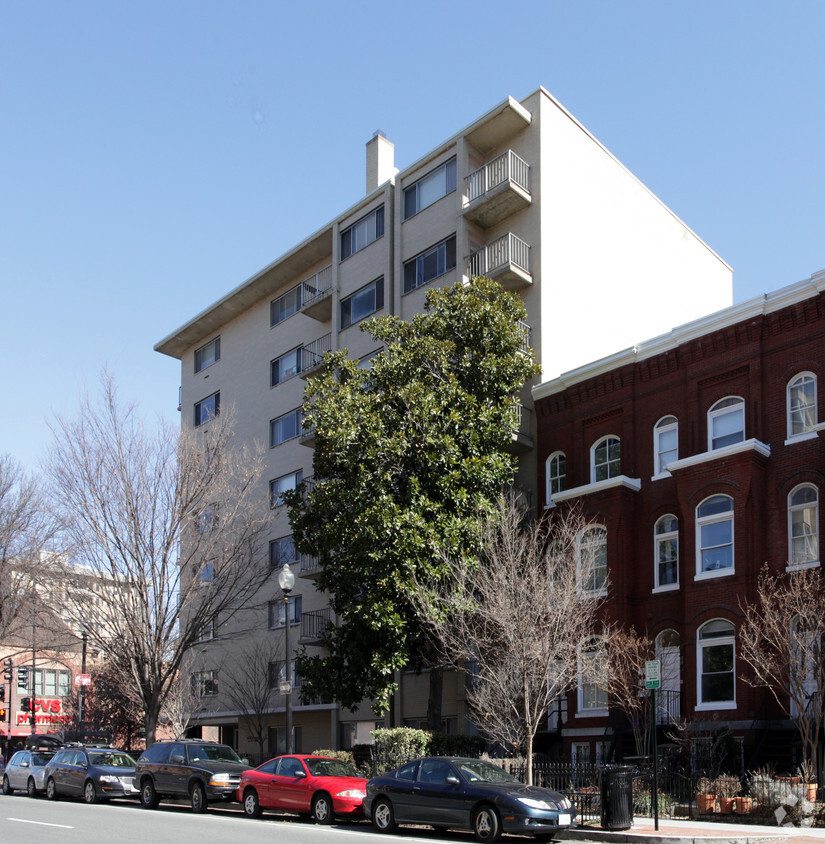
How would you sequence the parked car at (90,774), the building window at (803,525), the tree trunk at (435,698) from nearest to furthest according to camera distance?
1. the building window at (803,525)
2. the parked car at (90,774)
3. the tree trunk at (435,698)

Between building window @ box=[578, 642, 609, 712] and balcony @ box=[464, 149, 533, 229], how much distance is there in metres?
15.0

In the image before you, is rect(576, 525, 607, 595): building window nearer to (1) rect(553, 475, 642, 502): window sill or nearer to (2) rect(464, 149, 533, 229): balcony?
(1) rect(553, 475, 642, 502): window sill

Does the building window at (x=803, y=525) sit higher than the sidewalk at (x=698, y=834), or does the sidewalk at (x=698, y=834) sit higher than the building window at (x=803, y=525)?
the building window at (x=803, y=525)

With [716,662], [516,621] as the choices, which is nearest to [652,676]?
[516,621]

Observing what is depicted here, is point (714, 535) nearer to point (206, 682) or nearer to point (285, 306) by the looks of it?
point (285, 306)

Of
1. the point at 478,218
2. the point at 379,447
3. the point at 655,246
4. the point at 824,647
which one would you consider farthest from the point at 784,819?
the point at 655,246

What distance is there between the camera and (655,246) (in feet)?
133

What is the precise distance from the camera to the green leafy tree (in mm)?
27234

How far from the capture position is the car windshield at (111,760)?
27391 millimetres

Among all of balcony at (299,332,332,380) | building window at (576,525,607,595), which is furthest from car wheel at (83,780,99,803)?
balcony at (299,332,332,380)

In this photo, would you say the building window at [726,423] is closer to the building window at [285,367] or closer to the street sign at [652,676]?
the street sign at [652,676]

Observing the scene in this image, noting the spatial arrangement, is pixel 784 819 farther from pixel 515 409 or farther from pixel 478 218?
pixel 478 218

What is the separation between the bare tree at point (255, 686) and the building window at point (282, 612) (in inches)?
44.5

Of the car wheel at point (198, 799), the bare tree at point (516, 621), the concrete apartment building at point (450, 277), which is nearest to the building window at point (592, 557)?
the bare tree at point (516, 621)
